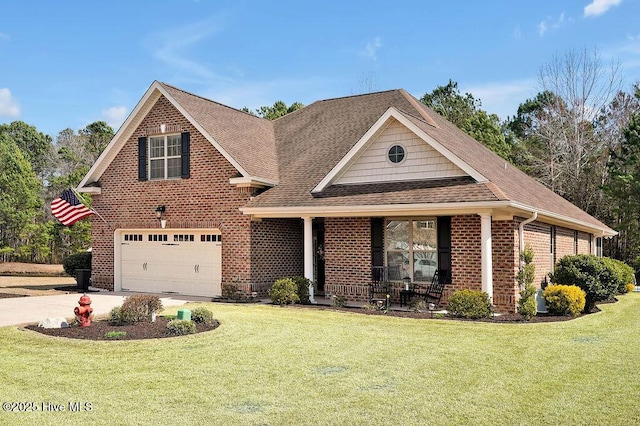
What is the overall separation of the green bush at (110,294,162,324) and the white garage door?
623cm

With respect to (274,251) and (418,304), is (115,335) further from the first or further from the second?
(274,251)

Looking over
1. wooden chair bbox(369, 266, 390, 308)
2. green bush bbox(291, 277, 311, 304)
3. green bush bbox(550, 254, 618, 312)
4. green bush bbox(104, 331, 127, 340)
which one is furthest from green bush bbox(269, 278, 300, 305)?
green bush bbox(550, 254, 618, 312)

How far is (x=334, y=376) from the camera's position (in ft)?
24.7

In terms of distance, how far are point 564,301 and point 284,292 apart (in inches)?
276

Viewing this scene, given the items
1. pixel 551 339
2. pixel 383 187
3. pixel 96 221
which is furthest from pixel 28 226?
pixel 551 339

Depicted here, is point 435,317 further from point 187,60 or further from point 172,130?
point 187,60

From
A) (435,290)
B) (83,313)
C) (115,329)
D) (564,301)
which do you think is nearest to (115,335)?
(115,329)

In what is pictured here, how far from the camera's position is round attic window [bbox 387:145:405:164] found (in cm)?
1554

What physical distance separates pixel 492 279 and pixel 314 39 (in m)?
9.72

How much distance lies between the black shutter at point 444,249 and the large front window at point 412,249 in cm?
26

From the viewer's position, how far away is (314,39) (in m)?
18.8

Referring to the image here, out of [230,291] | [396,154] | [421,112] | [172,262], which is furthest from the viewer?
[421,112]

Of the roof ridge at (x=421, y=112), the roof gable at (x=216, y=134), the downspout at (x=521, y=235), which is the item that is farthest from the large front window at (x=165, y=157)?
the downspout at (x=521, y=235)

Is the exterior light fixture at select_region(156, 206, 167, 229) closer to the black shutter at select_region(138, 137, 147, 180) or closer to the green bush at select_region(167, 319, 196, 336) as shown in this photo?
the black shutter at select_region(138, 137, 147, 180)
